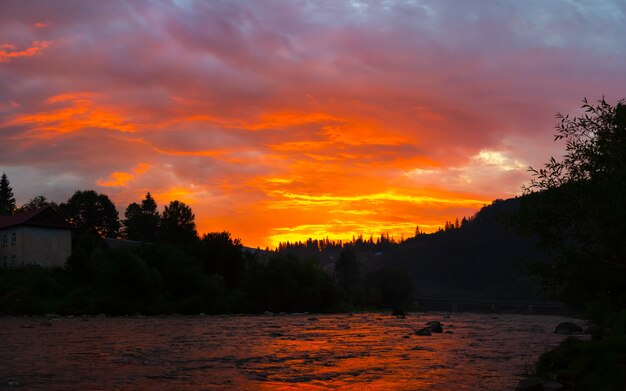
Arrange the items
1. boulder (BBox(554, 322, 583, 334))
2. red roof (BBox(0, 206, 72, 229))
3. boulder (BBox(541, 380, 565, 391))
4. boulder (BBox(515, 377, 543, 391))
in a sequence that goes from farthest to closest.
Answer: red roof (BBox(0, 206, 72, 229)) → boulder (BBox(554, 322, 583, 334)) → boulder (BBox(515, 377, 543, 391)) → boulder (BBox(541, 380, 565, 391))

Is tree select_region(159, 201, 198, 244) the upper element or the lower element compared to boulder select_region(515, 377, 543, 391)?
upper

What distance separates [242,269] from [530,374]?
3152 inches

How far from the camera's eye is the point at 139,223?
144 m

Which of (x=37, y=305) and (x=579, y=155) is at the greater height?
(x=579, y=155)

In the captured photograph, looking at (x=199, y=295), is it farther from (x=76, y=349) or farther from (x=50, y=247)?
(x=76, y=349)

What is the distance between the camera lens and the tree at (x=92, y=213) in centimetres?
12525

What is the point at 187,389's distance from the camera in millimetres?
20297

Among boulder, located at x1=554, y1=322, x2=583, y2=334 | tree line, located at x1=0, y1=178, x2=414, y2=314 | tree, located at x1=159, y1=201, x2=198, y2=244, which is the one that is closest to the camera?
boulder, located at x1=554, y1=322, x2=583, y2=334

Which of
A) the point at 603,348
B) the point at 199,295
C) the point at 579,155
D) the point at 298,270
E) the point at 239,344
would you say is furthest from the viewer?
the point at 298,270

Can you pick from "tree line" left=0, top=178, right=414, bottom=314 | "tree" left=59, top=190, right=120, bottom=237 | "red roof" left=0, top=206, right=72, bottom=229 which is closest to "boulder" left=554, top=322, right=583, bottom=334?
"tree line" left=0, top=178, right=414, bottom=314

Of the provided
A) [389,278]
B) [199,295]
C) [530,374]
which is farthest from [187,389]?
[389,278]

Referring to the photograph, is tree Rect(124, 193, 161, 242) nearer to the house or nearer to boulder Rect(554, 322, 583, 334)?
the house

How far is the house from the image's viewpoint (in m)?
92.8

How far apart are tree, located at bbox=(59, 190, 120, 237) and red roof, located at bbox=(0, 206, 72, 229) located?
24.2m
